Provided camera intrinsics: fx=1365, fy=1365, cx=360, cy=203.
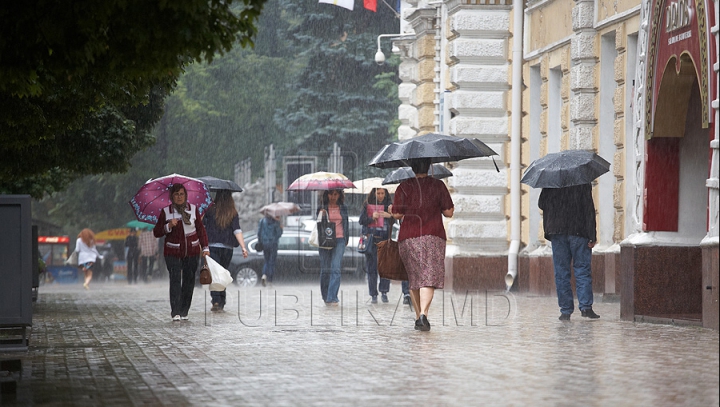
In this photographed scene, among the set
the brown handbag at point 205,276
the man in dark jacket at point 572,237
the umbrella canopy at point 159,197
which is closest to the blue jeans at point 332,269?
the umbrella canopy at point 159,197

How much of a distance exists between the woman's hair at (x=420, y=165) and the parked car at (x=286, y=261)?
1748 cm

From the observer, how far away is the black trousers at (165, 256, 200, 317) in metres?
16.1

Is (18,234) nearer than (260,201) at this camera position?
Yes

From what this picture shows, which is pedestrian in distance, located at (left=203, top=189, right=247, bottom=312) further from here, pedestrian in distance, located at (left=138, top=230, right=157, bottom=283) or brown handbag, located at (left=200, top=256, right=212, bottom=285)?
pedestrian in distance, located at (left=138, top=230, right=157, bottom=283)

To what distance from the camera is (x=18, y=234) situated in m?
10.2

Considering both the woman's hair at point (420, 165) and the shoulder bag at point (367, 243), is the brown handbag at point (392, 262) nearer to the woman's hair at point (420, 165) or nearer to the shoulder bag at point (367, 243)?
the woman's hair at point (420, 165)

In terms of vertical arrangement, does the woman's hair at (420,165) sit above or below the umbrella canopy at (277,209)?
above

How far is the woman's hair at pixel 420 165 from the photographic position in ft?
46.1

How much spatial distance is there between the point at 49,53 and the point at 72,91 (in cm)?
295

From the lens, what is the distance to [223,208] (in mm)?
19125

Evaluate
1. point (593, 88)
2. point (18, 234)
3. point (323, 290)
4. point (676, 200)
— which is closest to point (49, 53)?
point (18, 234)

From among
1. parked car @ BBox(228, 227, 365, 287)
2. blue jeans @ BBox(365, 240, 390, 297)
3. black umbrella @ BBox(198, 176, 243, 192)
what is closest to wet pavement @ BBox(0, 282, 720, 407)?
black umbrella @ BBox(198, 176, 243, 192)

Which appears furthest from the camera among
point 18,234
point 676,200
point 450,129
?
point 450,129

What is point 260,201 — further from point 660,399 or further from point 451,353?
point 660,399
